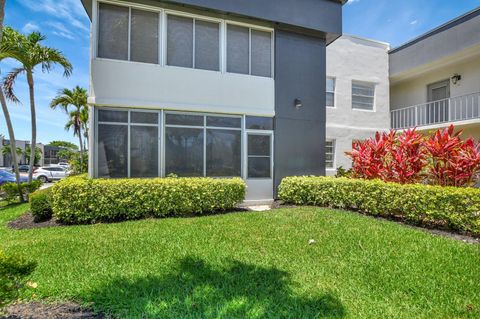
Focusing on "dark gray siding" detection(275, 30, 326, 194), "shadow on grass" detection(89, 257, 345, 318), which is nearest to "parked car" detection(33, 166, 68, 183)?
"dark gray siding" detection(275, 30, 326, 194)

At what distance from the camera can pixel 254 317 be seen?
3.05 meters

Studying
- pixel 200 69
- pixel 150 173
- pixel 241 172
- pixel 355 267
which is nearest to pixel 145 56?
pixel 200 69

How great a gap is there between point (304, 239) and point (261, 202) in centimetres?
452

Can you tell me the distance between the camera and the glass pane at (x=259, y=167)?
10.2m

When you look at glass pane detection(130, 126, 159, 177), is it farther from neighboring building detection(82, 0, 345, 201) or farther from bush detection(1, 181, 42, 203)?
bush detection(1, 181, 42, 203)

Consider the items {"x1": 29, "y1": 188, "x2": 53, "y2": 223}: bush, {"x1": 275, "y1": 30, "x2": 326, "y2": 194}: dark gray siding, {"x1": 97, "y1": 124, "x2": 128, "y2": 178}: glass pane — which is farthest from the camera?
{"x1": 275, "y1": 30, "x2": 326, "y2": 194}: dark gray siding

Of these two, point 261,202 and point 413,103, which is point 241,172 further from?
point 413,103

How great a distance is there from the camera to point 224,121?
32.1 ft

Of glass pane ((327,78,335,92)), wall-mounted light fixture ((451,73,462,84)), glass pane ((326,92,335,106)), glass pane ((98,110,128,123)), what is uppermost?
wall-mounted light fixture ((451,73,462,84))

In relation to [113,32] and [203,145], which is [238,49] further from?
[113,32]

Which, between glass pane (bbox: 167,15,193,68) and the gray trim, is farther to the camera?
the gray trim

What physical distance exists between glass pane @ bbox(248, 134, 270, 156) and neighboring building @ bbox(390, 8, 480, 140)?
8.89 metres

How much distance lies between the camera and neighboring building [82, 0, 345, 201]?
8.44 meters

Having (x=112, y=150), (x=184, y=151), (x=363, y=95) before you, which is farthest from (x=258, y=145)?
(x=363, y=95)
